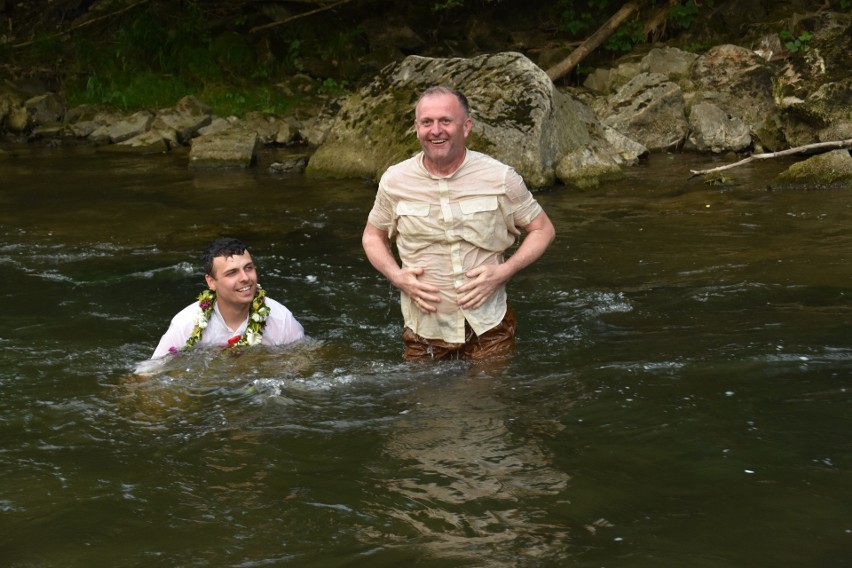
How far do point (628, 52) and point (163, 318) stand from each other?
457 inches

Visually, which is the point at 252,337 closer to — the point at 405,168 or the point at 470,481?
the point at 405,168

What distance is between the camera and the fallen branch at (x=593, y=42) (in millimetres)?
17516

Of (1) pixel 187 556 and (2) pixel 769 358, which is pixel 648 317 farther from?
(1) pixel 187 556

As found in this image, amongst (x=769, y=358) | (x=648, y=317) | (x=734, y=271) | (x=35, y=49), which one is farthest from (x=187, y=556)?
(x=35, y=49)

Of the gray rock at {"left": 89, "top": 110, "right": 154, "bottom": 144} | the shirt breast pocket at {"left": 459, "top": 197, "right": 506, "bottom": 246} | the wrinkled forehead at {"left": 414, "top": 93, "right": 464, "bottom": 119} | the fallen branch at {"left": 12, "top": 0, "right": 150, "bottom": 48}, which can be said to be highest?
the fallen branch at {"left": 12, "top": 0, "right": 150, "bottom": 48}

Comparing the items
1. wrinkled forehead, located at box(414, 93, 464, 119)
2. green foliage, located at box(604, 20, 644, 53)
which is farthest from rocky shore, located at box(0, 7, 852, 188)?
wrinkled forehead, located at box(414, 93, 464, 119)

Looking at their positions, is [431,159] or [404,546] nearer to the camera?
[404,546]

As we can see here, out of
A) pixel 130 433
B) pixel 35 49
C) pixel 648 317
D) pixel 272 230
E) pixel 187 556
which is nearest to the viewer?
pixel 187 556

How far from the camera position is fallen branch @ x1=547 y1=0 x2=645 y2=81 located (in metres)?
17.5

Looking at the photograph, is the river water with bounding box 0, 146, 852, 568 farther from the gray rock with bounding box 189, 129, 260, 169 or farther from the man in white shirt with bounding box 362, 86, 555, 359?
the gray rock with bounding box 189, 129, 260, 169

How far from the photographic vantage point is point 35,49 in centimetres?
2120

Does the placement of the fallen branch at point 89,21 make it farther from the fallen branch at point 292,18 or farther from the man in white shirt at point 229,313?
the man in white shirt at point 229,313

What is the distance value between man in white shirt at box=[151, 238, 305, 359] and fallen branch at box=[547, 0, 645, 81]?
37.5ft

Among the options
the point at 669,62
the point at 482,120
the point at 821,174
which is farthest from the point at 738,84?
the point at 482,120
